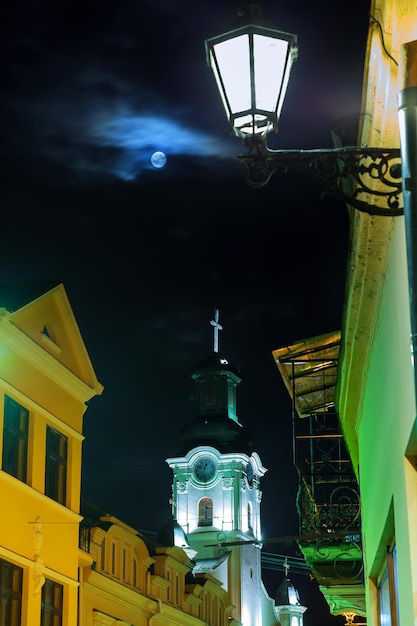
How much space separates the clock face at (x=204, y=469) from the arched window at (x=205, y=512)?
157 centimetres

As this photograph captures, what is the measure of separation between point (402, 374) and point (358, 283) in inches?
76.7

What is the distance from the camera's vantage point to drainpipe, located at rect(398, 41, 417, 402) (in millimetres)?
4629

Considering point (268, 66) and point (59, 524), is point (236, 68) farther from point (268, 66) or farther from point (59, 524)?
point (59, 524)

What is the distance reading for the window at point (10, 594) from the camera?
20.2 meters

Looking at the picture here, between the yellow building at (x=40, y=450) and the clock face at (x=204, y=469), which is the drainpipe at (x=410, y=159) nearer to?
the yellow building at (x=40, y=450)

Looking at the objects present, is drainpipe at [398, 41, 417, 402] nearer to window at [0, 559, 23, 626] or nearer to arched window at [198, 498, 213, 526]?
window at [0, 559, 23, 626]

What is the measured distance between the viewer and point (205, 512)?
83.4 m

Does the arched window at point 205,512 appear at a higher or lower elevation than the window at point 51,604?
higher

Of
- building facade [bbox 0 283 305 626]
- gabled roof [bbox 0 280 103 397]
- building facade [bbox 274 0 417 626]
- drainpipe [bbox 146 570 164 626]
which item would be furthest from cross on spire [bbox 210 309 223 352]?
building facade [bbox 274 0 417 626]

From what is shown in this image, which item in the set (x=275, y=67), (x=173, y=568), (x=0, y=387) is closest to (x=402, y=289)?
(x=275, y=67)

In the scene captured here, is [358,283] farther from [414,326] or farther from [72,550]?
[72,550]

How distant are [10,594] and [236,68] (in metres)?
16.1

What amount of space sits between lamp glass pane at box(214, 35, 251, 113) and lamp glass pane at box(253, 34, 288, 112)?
0.05 metres

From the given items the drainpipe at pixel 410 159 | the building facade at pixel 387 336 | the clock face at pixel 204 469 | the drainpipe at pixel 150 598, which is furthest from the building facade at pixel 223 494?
the drainpipe at pixel 410 159
